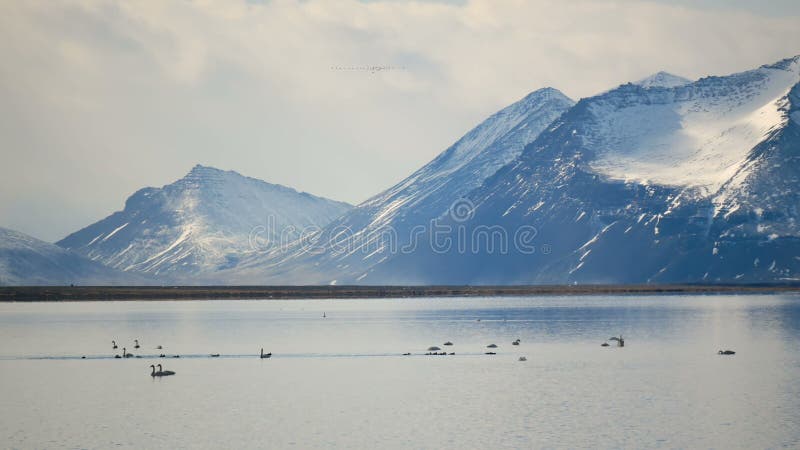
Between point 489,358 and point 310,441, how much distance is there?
164 ft

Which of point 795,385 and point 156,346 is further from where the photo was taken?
point 156,346

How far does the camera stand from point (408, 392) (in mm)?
91000

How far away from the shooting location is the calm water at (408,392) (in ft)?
234

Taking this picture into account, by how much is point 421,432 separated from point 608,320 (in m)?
116

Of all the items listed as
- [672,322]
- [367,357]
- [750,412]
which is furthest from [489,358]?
[672,322]

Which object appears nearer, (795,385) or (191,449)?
(191,449)

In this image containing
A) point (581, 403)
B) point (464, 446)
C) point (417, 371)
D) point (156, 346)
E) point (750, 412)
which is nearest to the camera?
point (464, 446)

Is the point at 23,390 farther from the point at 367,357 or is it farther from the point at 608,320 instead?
the point at 608,320

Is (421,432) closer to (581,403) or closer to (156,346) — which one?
(581,403)

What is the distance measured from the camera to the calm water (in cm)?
7144

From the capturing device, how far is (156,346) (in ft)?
456

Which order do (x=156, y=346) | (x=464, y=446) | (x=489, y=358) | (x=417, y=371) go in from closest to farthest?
(x=464, y=446)
(x=417, y=371)
(x=489, y=358)
(x=156, y=346)

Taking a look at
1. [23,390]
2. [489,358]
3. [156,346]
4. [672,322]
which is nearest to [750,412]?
[489,358]

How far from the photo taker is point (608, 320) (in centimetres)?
18538
